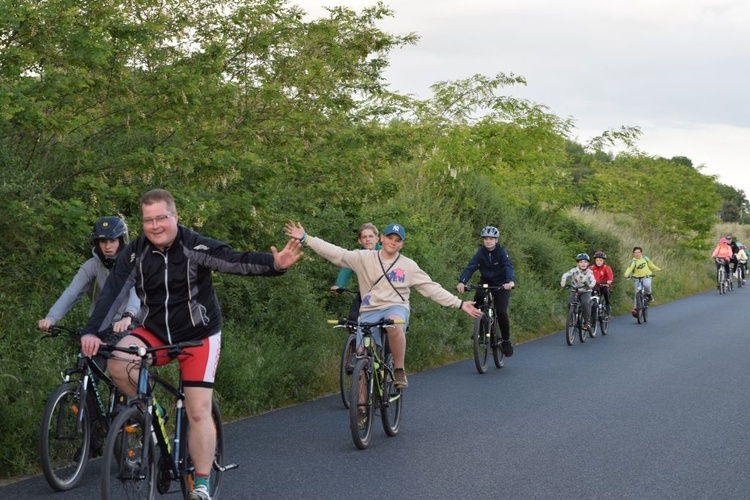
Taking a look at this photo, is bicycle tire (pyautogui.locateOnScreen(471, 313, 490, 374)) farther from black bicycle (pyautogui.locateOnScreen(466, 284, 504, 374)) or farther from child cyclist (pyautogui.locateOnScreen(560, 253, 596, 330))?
child cyclist (pyautogui.locateOnScreen(560, 253, 596, 330))

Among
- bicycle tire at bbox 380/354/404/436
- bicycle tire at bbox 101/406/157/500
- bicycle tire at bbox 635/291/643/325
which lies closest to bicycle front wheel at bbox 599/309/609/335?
bicycle tire at bbox 635/291/643/325

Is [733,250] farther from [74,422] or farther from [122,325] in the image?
[122,325]

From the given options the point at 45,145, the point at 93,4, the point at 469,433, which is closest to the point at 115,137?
the point at 45,145

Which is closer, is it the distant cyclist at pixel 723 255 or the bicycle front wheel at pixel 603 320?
the bicycle front wheel at pixel 603 320

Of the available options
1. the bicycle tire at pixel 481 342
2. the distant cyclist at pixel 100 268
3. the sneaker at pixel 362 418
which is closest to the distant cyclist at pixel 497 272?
the bicycle tire at pixel 481 342

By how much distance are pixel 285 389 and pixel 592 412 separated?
339 centimetres

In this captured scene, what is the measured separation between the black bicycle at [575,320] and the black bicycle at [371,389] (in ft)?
32.1

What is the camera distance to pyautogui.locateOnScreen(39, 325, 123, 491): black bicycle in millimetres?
7129

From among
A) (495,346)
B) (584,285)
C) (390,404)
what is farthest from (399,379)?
(584,285)

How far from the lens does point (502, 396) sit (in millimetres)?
12367

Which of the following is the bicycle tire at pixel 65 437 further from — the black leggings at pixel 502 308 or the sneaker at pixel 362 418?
the black leggings at pixel 502 308

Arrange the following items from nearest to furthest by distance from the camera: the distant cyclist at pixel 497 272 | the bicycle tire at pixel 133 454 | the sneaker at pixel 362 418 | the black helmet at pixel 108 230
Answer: the bicycle tire at pixel 133 454 → the black helmet at pixel 108 230 → the sneaker at pixel 362 418 → the distant cyclist at pixel 497 272

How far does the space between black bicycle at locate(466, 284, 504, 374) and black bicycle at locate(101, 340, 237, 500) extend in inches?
352

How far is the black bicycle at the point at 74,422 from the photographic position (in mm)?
7129
